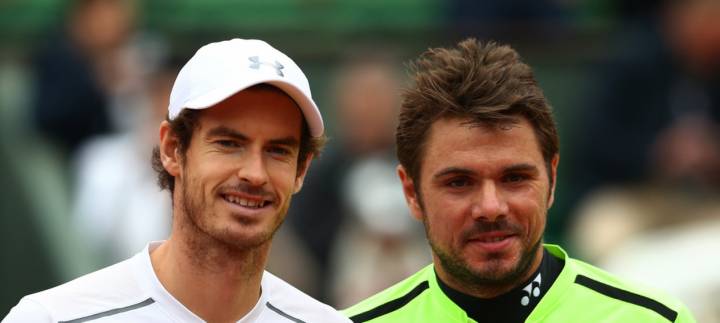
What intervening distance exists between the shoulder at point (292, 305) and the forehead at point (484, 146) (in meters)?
0.64

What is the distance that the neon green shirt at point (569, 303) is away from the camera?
5.14 metres

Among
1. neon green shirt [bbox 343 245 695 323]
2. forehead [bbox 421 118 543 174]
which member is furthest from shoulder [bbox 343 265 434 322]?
forehead [bbox 421 118 543 174]

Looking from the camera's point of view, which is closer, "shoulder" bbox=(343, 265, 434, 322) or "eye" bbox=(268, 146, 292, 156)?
"eye" bbox=(268, 146, 292, 156)

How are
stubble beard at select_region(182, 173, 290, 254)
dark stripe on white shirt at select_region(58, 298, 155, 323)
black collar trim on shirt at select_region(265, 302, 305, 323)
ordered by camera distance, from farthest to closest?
black collar trim on shirt at select_region(265, 302, 305, 323) → stubble beard at select_region(182, 173, 290, 254) → dark stripe on white shirt at select_region(58, 298, 155, 323)

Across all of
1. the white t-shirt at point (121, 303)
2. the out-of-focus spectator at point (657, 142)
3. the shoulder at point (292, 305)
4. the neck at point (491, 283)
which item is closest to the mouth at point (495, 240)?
the neck at point (491, 283)

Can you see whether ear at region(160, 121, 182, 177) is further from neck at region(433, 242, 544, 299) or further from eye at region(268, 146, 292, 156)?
neck at region(433, 242, 544, 299)

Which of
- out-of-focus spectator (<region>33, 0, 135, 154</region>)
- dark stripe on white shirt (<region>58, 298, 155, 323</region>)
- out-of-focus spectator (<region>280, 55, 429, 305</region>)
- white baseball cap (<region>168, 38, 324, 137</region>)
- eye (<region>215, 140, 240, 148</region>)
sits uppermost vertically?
white baseball cap (<region>168, 38, 324, 137</region>)

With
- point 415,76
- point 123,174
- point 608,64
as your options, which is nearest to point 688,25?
point 608,64

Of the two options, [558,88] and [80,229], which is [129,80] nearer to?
[80,229]

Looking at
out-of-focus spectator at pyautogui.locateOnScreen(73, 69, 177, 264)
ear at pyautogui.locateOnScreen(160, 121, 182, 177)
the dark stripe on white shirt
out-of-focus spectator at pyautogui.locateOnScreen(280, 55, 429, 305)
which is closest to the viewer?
the dark stripe on white shirt

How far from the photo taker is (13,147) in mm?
10727

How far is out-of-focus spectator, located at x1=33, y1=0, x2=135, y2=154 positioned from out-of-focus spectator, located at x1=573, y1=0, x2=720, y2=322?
3409 mm

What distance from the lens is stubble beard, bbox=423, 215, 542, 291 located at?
5121 mm

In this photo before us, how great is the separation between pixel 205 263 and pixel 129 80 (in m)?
6.01
